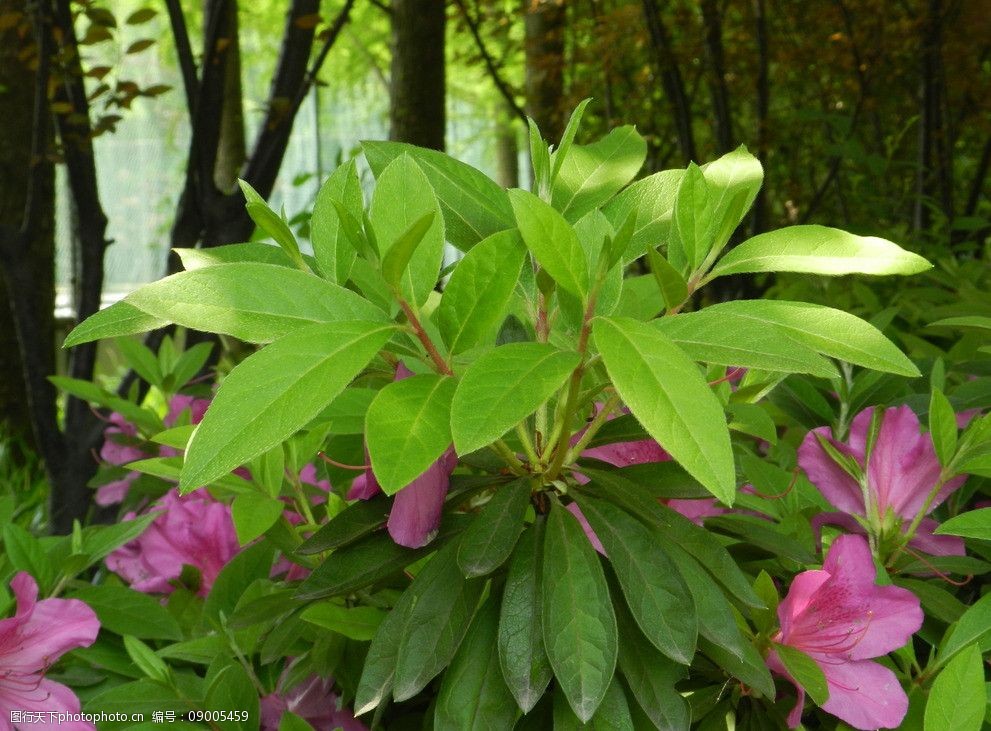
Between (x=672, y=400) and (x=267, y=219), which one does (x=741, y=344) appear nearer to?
(x=672, y=400)

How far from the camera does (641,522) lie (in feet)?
2.07

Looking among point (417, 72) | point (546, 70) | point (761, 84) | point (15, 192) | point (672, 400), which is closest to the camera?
point (672, 400)

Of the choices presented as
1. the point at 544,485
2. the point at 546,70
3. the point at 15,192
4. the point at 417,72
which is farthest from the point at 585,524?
the point at 546,70

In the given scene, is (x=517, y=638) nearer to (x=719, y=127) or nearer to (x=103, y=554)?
(x=103, y=554)

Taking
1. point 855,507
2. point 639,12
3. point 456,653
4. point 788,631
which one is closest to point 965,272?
point 855,507

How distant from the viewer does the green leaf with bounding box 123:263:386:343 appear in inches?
19.5

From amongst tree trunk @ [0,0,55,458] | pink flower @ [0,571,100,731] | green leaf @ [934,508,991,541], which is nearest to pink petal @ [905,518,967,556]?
green leaf @ [934,508,991,541]

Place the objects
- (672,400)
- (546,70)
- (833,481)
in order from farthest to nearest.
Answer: (546,70)
(833,481)
(672,400)

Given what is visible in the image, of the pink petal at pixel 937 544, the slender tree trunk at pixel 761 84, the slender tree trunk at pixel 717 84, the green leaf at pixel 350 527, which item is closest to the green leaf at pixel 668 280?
the green leaf at pixel 350 527

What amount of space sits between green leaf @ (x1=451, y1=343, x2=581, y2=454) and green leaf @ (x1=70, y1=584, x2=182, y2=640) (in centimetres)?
49

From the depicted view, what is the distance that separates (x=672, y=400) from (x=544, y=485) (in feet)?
0.71

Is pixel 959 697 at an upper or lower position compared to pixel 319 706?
upper

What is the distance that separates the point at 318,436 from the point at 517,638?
10.3 inches

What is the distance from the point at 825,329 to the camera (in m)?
0.53
